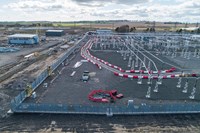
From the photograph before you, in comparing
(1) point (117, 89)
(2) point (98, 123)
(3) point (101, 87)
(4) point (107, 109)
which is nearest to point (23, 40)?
(3) point (101, 87)

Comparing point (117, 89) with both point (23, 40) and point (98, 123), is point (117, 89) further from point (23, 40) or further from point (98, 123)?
point (23, 40)

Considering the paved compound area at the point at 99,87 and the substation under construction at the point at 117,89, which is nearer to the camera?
the substation under construction at the point at 117,89

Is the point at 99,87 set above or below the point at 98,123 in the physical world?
above

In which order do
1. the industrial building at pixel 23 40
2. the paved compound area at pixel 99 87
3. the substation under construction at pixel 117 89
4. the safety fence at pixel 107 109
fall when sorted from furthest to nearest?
the industrial building at pixel 23 40 → the paved compound area at pixel 99 87 → the substation under construction at pixel 117 89 → the safety fence at pixel 107 109

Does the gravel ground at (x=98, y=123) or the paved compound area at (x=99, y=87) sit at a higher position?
the paved compound area at (x=99, y=87)

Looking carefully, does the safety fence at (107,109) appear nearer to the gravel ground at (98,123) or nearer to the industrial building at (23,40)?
the gravel ground at (98,123)

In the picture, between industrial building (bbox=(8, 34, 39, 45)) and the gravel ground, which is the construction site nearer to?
the gravel ground

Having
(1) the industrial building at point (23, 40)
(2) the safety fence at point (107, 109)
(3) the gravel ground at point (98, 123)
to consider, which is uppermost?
(1) the industrial building at point (23, 40)

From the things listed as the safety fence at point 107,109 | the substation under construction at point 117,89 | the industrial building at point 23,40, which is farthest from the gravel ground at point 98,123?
the industrial building at point 23,40

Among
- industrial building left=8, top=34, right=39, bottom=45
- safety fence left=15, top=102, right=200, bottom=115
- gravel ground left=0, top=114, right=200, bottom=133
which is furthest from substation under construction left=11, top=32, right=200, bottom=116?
industrial building left=8, top=34, right=39, bottom=45
